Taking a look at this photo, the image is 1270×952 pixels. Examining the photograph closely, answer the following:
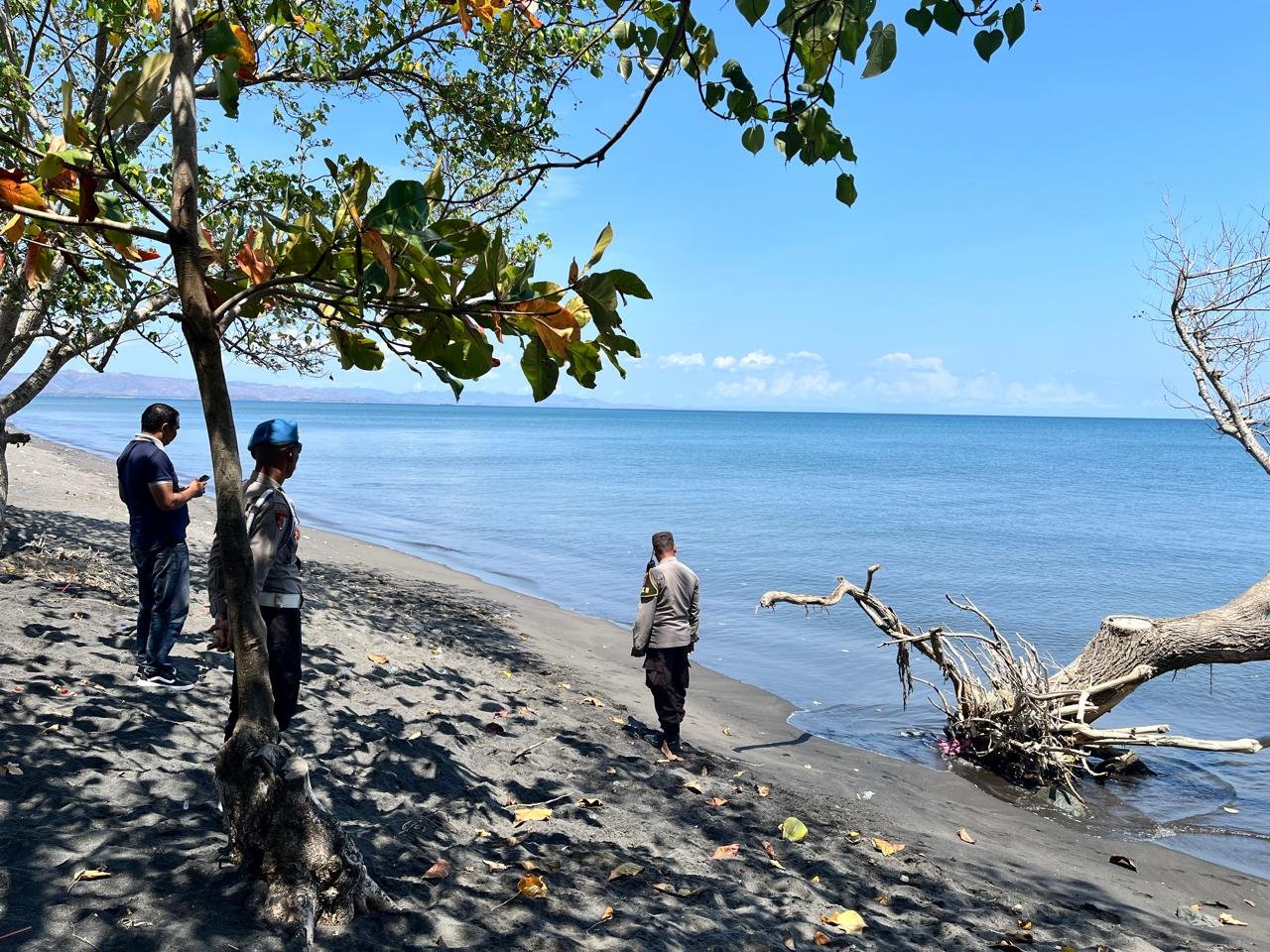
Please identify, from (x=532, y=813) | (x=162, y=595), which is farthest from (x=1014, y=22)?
(x=162, y=595)

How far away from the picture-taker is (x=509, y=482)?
47.6m

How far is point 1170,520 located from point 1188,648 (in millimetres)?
34508

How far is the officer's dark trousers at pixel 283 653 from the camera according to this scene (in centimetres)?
452

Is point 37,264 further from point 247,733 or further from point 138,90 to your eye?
point 247,733

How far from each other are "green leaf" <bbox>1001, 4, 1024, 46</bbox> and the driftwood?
6.37 m

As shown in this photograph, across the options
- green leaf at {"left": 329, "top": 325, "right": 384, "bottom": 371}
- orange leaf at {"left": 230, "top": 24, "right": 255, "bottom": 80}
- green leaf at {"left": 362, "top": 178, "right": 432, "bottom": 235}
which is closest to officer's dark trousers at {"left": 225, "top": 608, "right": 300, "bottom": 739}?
green leaf at {"left": 329, "top": 325, "right": 384, "bottom": 371}

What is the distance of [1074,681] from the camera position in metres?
9.31

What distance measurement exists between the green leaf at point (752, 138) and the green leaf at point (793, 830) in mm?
4211

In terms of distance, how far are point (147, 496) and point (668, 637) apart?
13.7 feet

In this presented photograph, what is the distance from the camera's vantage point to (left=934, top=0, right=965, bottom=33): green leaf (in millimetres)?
3133

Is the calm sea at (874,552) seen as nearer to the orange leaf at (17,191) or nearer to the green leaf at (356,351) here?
the green leaf at (356,351)

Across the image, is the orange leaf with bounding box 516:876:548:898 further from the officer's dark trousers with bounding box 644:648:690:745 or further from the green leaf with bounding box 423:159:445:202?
the officer's dark trousers with bounding box 644:648:690:745

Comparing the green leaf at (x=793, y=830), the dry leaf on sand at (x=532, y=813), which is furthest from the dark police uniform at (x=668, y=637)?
the dry leaf on sand at (x=532, y=813)

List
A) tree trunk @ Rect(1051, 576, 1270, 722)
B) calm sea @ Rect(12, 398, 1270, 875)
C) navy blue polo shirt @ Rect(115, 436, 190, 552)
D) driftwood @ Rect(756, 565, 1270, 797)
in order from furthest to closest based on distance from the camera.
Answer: calm sea @ Rect(12, 398, 1270, 875), driftwood @ Rect(756, 565, 1270, 797), tree trunk @ Rect(1051, 576, 1270, 722), navy blue polo shirt @ Rect(115, 436, 190, 552)
